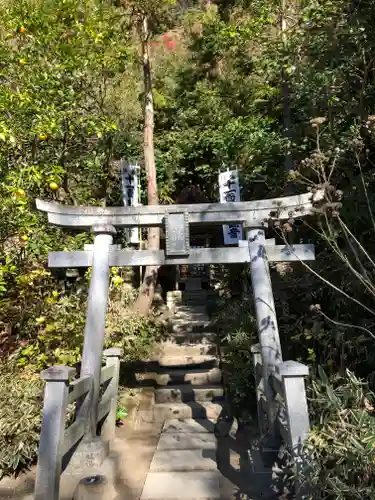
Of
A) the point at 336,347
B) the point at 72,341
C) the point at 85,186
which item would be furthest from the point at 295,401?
the point at 85,186

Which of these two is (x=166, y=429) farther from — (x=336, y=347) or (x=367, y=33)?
(x=367, y=33)

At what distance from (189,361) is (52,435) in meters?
4.16

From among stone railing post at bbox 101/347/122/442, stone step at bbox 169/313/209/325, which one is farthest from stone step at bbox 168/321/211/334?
stone railing post at bbox 101/347/122/442

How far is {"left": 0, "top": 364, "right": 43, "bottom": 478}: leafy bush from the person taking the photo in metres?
4.11

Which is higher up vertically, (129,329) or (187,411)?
(129,329)

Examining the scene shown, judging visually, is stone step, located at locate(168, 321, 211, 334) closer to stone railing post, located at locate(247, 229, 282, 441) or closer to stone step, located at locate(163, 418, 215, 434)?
Result: stone step, located at locate(163, 418, 215, 434)

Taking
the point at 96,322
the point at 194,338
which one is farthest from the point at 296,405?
the point at 194,338

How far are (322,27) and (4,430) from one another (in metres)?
6.56

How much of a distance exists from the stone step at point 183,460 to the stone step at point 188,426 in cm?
64

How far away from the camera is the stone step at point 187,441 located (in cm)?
452

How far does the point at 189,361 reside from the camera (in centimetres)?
716

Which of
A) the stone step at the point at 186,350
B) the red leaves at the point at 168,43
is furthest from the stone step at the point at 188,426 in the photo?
the red leaves at the point at 168,43

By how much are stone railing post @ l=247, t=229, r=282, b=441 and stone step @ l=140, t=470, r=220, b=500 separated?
31.6 inches

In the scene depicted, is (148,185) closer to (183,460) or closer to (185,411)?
(185,411)
